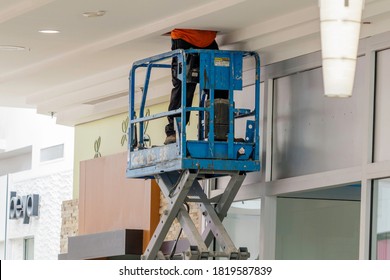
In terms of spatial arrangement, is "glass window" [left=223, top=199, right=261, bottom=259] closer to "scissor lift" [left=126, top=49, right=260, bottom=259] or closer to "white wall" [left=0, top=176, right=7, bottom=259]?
"scissor lift" [left=126, top=49, right=260, bottom=259]

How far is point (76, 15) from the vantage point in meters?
10.7

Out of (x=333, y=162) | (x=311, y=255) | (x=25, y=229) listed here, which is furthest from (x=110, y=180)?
(x=25, y=229)

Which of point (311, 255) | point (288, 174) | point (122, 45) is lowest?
point (311, 255)

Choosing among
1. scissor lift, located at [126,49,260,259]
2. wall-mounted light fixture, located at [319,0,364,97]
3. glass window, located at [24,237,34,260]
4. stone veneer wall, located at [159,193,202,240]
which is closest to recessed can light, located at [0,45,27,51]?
scissor lift, located at [126,49,260,259]

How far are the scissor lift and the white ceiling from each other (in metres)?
0.34

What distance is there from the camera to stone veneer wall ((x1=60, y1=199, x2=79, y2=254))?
14.6m

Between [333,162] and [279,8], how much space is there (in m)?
1.43

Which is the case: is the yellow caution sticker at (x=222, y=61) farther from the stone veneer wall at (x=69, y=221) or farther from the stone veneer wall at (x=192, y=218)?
the stone veneer wall at (x=69, y=221)

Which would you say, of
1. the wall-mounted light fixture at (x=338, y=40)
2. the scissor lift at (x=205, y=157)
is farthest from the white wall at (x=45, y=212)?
the wall-mounted light fixture at (x=338, y=40)

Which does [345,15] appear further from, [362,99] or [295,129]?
[295,129]

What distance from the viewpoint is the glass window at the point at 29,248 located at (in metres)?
21.5

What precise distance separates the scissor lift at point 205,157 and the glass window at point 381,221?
3.67 feet

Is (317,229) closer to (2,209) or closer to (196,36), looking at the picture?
(196,36)

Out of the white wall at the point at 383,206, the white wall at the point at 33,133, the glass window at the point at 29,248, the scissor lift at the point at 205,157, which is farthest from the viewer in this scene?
the glass window at the point at 29,248
